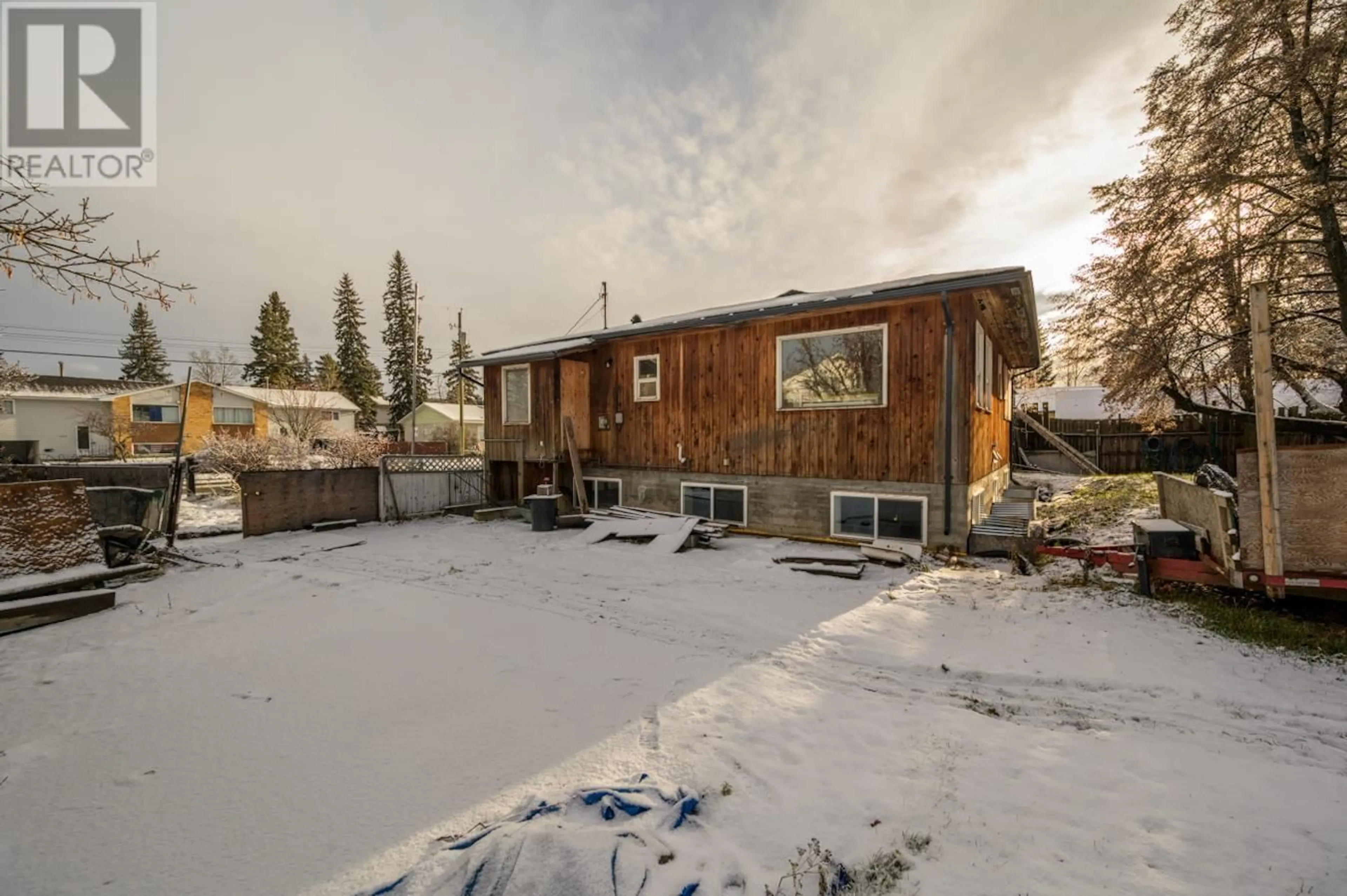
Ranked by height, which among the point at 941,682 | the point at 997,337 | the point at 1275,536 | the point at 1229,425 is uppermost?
the point at 997,337

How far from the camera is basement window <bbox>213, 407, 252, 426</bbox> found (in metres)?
37.8

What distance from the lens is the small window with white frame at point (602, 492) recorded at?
1270 centimetres

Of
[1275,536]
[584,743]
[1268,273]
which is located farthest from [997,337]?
[584,743]

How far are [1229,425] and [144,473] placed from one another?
31.6 m

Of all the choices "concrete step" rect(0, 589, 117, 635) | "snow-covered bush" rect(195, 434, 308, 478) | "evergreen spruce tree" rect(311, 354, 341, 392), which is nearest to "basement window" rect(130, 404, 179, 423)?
"evergreen spruce tree" rect(311, 354, 341, 392)

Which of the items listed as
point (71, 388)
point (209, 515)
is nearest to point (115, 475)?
point (209, 515)

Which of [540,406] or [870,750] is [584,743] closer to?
[870,750]

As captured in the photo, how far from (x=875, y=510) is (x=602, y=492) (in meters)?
6.69

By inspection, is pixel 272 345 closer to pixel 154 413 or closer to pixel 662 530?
pixel 154 413

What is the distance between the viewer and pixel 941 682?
434cm

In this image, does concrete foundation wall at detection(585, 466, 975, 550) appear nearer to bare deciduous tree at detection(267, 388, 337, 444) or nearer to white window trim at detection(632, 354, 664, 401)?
white window trim at detection(632, 354, 664, 401)

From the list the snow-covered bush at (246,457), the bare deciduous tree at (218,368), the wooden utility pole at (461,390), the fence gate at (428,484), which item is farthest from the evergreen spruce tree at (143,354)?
the fence gate at (428,484)

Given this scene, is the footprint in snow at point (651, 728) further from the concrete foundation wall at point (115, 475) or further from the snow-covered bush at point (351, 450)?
the snow-covered bush at point (351, 450)

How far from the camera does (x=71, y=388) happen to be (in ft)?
125
